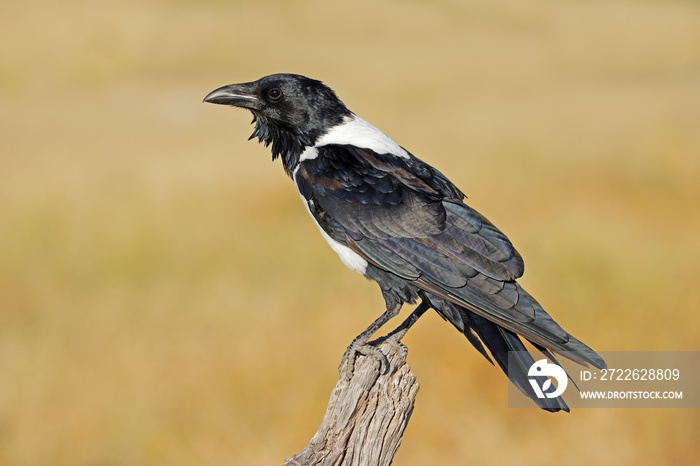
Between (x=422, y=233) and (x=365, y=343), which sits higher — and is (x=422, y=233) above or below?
above

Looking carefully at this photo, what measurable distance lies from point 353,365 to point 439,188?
146cm

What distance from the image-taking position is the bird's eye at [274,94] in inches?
212

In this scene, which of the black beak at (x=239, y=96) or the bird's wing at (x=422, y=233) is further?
the black beak at (x=239, y=96)

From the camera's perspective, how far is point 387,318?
4949 millimetres

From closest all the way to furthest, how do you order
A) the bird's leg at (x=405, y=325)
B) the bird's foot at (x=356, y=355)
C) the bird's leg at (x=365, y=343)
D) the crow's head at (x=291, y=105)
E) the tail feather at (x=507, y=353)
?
the tail feather at (x=507, y=353) → the bird's foot at (x=356, y=355) → the bird's leg at (x=365, y=343) → the bird's leg at (x=405, y=325) → the crow's head at (x=291, y=105)

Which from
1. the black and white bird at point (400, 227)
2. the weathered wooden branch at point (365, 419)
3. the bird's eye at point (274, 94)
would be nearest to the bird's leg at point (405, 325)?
the black and white bird at point (400, 227)

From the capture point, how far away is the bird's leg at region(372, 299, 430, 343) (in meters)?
5.15

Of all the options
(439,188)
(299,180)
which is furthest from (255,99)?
(439,188)

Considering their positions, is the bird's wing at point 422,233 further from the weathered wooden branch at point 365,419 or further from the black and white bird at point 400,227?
the weathered wooden branch at point 365,419

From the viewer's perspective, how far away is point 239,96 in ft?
17.9

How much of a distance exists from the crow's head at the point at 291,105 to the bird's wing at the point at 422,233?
30 centimetres

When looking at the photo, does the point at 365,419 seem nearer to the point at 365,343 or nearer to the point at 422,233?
the point at 365,343

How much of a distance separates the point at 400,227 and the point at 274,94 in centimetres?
160

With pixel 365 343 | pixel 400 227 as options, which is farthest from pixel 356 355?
pixel 400 227
